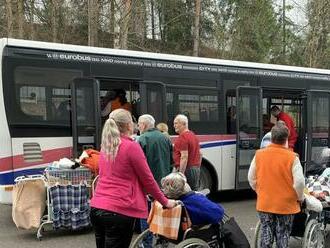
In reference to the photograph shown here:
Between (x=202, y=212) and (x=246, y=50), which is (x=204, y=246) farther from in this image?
(x=246, y=50)

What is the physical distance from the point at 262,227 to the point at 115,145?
7.47ft

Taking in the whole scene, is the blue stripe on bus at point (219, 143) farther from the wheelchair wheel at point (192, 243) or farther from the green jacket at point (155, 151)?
the wheelchair wheel at point (192, 243)

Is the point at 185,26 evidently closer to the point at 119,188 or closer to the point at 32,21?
the point at 32,21

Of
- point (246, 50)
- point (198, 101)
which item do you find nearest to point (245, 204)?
point (198, 101)

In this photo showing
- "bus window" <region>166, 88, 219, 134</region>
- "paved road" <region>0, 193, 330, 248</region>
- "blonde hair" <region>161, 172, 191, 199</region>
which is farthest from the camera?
"bus window" <region>166, 88, 219, 134</region>

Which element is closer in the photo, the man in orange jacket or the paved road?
the man in orange jacket

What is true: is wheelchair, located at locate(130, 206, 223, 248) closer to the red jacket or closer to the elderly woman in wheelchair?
the elderly woman in wheelchair

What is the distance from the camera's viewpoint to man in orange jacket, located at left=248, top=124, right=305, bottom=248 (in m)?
5.45

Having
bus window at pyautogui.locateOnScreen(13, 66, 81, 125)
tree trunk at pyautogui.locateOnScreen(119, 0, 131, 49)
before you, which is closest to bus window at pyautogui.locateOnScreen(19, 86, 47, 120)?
bus window at pyautogui.locateOnScreen(13, 66, 81, 125)

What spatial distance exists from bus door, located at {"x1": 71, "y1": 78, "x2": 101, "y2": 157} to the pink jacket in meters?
4.74

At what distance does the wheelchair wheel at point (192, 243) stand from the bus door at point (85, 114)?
4423mm

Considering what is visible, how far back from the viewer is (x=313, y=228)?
235 inches

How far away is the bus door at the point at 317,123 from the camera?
12.3 meters

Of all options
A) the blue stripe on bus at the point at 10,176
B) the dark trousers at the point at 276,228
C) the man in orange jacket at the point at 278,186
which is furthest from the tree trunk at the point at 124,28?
the dark trousers at the point at 276,228
